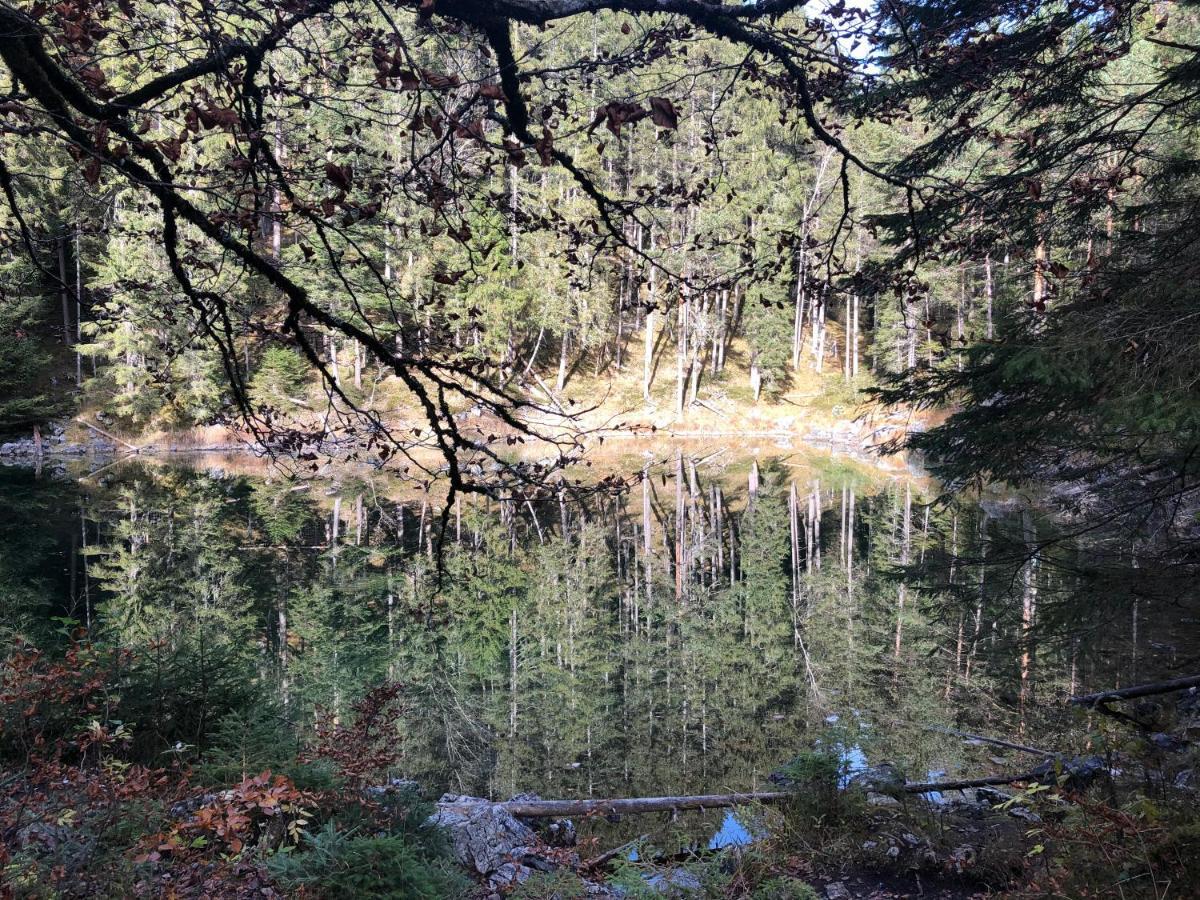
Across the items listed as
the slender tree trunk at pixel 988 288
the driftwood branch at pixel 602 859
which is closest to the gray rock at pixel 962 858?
the driftwood branch at pixel 602 859

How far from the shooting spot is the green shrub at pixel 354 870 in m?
3.43

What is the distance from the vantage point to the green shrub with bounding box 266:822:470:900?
343 cm

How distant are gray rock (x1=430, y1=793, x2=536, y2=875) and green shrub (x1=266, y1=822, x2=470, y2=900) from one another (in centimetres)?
160

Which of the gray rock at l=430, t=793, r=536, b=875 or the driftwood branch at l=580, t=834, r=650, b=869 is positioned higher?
the gray rock at l=430, t=793, r=536, b=875

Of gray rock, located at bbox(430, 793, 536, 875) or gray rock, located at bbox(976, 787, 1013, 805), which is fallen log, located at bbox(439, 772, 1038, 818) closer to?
gray rock, located at bbox(430, 793, 536, 875)

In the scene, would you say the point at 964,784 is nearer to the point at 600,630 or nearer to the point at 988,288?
the point at 600,630

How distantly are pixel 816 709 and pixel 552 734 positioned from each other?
10.7 ft

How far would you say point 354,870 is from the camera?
351 cm

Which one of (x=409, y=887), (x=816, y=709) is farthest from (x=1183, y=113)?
(x=409, y=887)

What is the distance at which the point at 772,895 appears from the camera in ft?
13.8

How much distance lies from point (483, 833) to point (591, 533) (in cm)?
1533

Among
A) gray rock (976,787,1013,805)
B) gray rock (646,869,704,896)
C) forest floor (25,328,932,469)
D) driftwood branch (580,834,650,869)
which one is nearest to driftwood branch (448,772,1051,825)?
gray rock (976,787,1013,805)

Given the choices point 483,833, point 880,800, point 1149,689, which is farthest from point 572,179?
point 1149,689

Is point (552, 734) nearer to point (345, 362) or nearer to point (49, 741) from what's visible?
point (49, 741)
